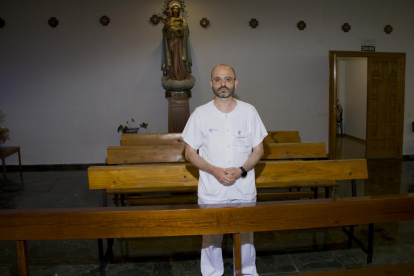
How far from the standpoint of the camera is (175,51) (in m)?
5.64

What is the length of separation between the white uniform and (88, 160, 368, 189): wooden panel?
2.33 ft

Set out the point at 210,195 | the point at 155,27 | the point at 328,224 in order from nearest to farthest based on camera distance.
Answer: the point at 328,224, the point at 210,195, the point at 155,27

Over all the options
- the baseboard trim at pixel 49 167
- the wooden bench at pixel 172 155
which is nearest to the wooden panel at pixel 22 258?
the wooden bench at pixel 172 155

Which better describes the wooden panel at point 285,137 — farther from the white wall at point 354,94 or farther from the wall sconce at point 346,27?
the white wall at point 354,94

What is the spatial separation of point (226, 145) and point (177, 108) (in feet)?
12.3

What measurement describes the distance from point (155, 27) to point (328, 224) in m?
5.41

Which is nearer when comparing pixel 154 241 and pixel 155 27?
pixel 154 241

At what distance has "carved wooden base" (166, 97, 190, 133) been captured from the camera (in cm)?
572

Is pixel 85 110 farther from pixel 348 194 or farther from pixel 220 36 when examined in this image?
pixel 348 194

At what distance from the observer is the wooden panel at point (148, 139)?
14.8 ft

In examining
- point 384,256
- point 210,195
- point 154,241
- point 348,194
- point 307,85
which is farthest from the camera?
point 307,85

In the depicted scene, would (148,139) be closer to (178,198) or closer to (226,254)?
(178,198)

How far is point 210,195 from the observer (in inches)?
81.9

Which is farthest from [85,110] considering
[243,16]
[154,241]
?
[154,241]
